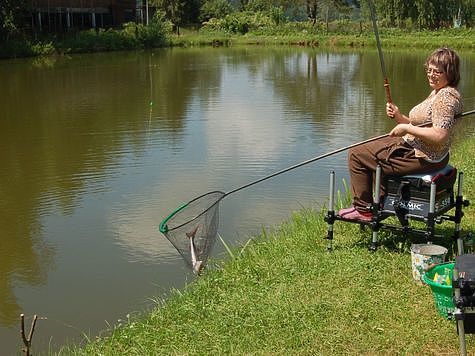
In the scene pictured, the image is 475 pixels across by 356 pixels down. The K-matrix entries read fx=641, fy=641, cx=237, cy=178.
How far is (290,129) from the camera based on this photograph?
12.0m

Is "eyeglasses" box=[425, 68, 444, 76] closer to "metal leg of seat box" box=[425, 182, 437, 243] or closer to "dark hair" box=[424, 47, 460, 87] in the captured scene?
"dark hair" box=[424, 47, 460, 87]

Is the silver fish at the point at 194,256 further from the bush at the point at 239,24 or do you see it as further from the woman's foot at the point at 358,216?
the bush at the point at 239,24

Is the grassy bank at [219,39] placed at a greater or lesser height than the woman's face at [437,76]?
greater

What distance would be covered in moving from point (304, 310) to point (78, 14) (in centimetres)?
3832

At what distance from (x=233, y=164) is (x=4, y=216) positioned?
3.25 meters

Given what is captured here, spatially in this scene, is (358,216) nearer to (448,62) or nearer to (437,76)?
(437,76)

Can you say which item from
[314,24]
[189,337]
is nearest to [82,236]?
[189,337]

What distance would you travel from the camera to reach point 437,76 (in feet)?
12.6

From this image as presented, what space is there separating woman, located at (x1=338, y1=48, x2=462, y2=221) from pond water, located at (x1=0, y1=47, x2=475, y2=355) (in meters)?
1.74

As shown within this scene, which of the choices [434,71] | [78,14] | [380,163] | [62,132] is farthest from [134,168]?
[78,14]

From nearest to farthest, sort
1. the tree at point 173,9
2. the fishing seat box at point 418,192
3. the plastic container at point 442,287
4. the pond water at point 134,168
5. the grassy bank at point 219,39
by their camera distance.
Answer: the plastic container at point 442,287 → the fishing seat box at point 418,192 → the pond water at point 134,168 → the grassy bank at point 219,39 → the tree at point 173,9

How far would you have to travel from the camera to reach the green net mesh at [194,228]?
176 inches

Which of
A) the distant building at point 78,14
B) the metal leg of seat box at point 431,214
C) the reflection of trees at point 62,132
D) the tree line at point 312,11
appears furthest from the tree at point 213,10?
the metal leg of seat box at point 431,214

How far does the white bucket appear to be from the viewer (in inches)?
141
